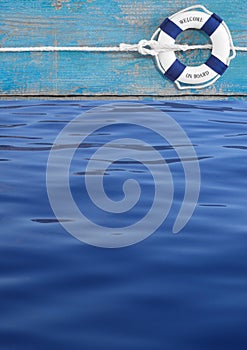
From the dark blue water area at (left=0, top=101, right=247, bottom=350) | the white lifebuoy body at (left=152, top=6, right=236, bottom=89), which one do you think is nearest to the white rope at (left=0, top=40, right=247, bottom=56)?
the white lifebuoy body at (left=152, top=6, right=236, bottom=89)

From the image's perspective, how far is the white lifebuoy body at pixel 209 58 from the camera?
523cm

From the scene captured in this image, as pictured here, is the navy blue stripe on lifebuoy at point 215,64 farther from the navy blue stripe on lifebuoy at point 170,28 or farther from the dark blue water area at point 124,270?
the dark blue water area at point 124,270

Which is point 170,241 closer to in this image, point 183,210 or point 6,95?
point 183,210

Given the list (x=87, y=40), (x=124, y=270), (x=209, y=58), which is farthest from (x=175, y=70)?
(x=124, y=270)

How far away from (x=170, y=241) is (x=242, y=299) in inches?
20.3

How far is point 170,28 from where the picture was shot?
5.23 m

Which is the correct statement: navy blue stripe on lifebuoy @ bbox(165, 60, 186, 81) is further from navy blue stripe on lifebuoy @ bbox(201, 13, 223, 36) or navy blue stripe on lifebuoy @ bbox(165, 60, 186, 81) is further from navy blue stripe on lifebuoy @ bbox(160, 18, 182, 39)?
navy blue stripe on lifebuoy @ bbox(201, 13, 223, 36)

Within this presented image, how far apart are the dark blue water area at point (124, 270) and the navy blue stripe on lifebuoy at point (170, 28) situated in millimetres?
1916

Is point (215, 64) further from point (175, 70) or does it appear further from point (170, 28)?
point (170, 28)

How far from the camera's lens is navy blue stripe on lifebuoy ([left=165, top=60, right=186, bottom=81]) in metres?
5.29

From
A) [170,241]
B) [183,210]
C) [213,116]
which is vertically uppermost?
[213,116]

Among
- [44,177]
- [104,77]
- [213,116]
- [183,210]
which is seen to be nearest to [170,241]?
[183,210]

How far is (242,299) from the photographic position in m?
1.82

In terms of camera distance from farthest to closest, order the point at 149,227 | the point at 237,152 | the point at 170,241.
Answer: the point at 237,152 → the point at 149,227 → the point at 170,241
